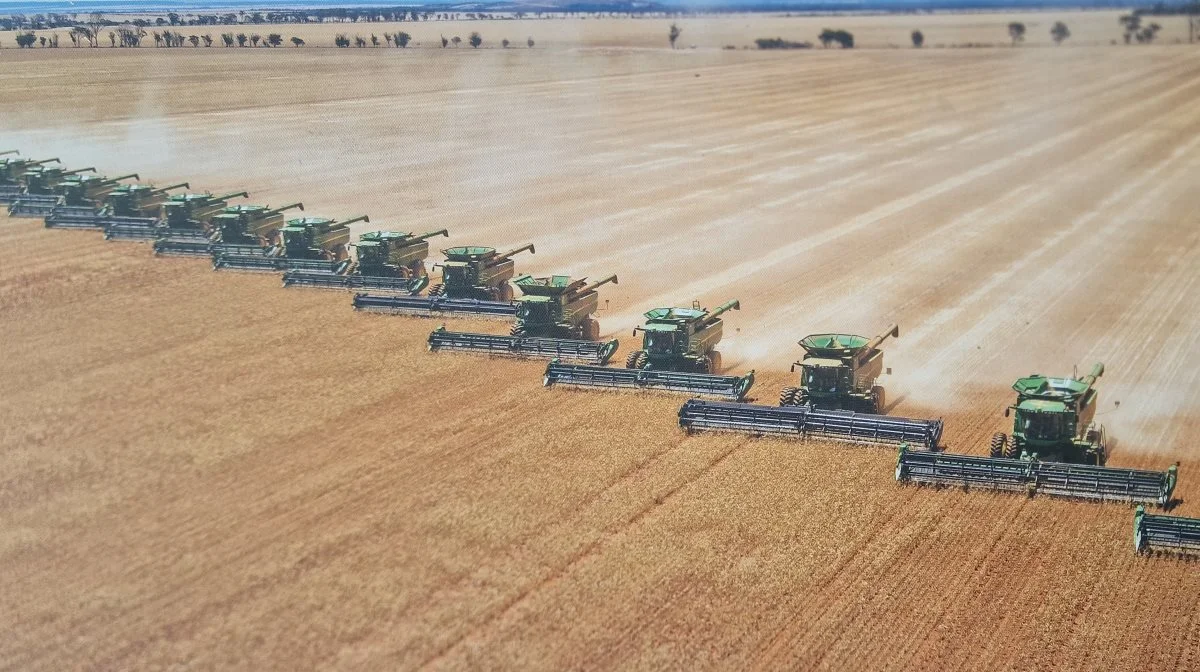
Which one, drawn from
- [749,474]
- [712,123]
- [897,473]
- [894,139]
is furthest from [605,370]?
[712,123]

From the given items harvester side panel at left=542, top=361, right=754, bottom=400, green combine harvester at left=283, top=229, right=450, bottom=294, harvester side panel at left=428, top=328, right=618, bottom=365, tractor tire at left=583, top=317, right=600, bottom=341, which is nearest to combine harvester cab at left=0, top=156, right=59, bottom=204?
green combine harvester at left=283, top=229, right=450, bottom=294

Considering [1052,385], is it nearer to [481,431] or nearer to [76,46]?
[481,431]

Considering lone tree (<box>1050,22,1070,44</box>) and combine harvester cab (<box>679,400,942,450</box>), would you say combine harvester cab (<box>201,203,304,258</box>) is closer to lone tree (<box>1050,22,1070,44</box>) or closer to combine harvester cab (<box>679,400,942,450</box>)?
combine harvester cab (<box>679,400,942,450</box>)

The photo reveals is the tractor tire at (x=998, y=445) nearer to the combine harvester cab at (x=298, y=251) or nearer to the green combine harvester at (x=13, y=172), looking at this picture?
the combine harvester cab at (x=298, y=251)

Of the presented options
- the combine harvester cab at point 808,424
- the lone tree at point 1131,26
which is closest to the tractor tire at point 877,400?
the combine harvester cab at point 808,424

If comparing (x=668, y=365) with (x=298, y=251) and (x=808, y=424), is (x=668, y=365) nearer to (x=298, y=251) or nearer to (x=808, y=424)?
(x=808, y=424)
